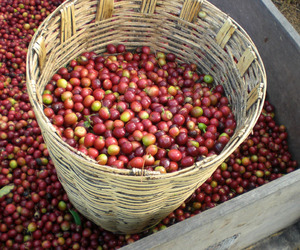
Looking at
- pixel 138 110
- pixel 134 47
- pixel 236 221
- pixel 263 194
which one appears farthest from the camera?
pixel 134 47

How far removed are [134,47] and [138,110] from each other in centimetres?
98

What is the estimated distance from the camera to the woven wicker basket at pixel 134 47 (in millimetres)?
1867

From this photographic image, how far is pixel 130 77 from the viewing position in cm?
299

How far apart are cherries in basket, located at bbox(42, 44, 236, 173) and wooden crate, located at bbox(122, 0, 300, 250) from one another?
17.9 inches

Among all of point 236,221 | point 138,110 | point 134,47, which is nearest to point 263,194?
point 236,221

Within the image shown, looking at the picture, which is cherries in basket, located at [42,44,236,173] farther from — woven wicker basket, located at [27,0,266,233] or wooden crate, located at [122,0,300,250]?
wooden crate, located at [122,0,300,250]

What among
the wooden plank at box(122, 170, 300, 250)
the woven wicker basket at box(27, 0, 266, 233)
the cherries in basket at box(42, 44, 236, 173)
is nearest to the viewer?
the woven wicker basket at box(27, 0, 266, 233)

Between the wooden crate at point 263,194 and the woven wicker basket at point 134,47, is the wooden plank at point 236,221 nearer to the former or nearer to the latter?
the wooden crate at point 263,194

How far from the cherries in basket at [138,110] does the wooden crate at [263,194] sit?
0.46 m

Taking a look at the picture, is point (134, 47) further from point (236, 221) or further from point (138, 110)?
point (236, 221)

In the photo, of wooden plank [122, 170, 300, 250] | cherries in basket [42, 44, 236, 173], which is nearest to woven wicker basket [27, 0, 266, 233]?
cherries in basket [42, 44, 236, 173]

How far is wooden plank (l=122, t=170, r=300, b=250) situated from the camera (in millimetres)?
2091

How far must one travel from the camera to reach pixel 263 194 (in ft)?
7.63

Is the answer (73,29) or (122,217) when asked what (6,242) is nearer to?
(122,217)
